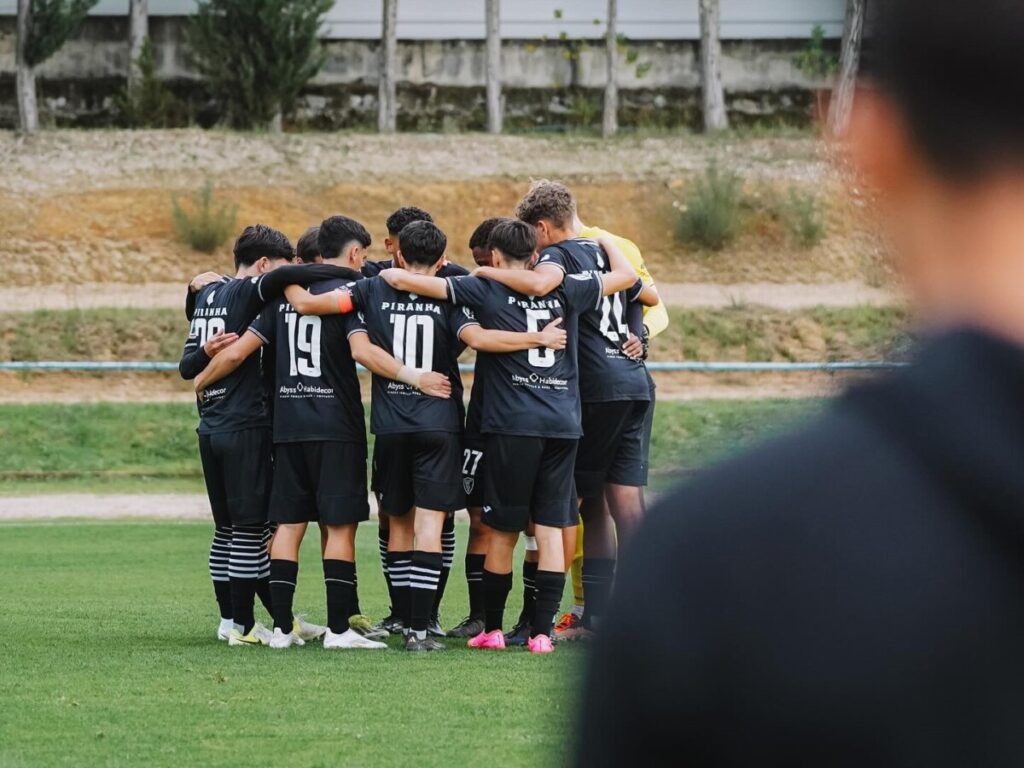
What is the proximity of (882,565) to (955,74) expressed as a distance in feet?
1.24

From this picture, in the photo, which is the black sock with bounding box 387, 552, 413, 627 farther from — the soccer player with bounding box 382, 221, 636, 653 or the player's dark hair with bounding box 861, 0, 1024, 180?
the player's dark hair with bounding box 861, 0, 1024, 180

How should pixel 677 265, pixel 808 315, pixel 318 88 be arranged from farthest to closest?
pixel 318 88, pixel 677 265, pixel 808 315

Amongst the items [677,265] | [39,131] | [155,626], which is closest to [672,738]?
[155,626]

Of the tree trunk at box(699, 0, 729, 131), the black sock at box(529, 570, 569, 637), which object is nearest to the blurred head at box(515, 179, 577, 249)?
the black sock at box(529, 570, 569, 637)

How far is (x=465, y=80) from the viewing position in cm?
4003

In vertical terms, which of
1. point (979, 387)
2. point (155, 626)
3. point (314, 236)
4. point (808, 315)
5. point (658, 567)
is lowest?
point (808, 315)

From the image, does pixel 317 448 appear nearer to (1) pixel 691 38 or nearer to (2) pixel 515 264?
(2) pixel 515 264

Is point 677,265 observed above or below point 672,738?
below

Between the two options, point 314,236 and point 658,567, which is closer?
point 658,567

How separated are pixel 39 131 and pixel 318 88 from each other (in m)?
6.72

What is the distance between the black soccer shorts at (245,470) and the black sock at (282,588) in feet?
0.99

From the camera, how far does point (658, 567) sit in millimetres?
1247

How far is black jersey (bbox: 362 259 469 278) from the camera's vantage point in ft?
30.3

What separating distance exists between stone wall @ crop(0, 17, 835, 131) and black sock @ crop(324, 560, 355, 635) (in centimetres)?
3117
